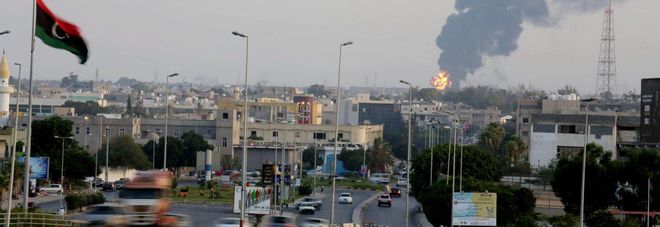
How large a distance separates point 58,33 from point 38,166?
44.5 metres

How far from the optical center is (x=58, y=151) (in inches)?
3765

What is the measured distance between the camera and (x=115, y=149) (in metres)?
118

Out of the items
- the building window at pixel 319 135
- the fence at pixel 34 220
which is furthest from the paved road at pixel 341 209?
the building window at pixel 319 135

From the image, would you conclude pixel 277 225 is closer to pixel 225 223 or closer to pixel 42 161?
pixel 225 223

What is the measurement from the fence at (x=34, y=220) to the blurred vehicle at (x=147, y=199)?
7.96 m

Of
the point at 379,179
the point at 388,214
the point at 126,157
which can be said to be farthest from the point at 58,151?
the point at 379,179

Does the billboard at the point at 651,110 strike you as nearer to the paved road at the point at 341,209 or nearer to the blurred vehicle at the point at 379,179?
the paved road at the point at 341,209

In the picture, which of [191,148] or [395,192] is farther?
[191,148]

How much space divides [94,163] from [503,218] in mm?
36100

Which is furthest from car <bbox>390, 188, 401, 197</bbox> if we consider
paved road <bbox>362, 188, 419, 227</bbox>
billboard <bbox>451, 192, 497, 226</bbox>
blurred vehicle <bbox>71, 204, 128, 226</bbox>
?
blurred vehicle <bbox>71, 204, 128, 226</bbox>

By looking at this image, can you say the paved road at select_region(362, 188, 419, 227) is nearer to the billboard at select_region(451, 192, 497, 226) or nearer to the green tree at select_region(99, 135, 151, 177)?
the billboard at select_region(451, 192, 497, 226)

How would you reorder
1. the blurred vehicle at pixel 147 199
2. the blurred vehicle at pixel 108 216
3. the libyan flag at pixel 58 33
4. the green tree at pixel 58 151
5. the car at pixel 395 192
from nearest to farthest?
the blurred vehicle at pixel 108 216 → the blurred vehicle at pixel 147 199 → the libyan flag at pixel 58 33 → the green tree at pixel 58 151 → the car at pixel 395 192

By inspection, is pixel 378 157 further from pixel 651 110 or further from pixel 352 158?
pixel 651 110

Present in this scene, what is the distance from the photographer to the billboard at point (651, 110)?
3642 inches
